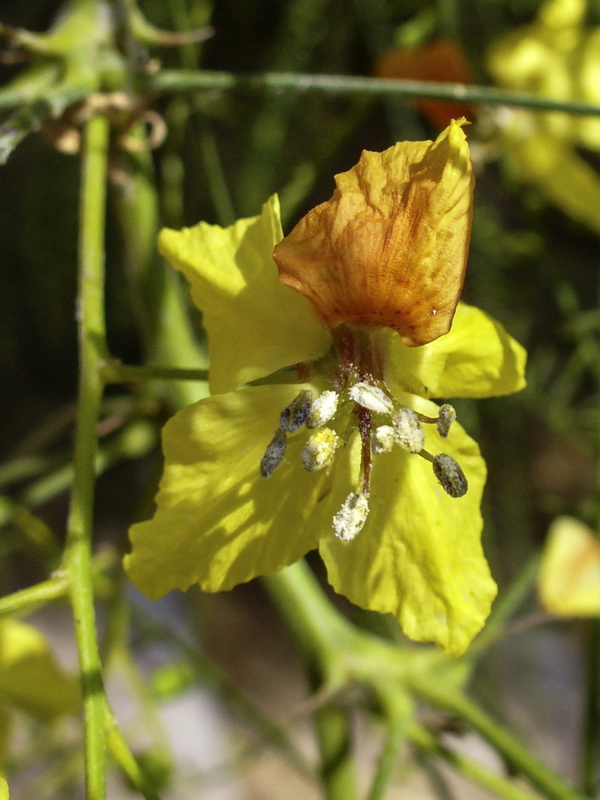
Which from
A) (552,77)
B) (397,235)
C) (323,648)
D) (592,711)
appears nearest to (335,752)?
(323,648)

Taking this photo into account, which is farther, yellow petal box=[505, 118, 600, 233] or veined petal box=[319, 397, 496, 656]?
yellow petal box=[505, 118, 600, 233]

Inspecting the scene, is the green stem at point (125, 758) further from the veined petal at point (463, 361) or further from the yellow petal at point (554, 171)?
the yellow petal at point (554, 171)

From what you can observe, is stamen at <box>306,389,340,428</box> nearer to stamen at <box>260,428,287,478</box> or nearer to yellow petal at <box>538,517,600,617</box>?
stamen at <box>260,428,287,478</box>

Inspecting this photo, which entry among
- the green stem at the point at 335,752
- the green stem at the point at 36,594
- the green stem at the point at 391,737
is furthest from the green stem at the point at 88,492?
the green stem at the point at 335,752

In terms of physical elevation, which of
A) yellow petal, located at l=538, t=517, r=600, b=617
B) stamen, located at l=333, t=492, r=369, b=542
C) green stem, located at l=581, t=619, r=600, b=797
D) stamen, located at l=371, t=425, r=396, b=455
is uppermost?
stamen, located at l=371, t=425, r=396, b=455

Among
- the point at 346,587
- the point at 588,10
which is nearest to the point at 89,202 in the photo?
the point at 346,587

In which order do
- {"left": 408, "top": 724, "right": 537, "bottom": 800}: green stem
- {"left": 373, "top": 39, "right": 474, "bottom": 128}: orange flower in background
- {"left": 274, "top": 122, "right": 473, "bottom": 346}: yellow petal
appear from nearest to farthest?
{"left": 274, "top": 122, "right": 473, "bottom": 346}: yellow petal → {"left": 408, "top": 724, "right": 537, "bottom": 800}: green stem → {"left": 373, "top": 39, "right": 474, "bottom": 128}: orange flower in background

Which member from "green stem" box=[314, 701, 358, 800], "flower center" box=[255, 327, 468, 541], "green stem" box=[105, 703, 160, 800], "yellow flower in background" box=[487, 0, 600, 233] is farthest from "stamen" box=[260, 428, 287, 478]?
"yellow flower in background" box=[487, 0, 600, 233]
